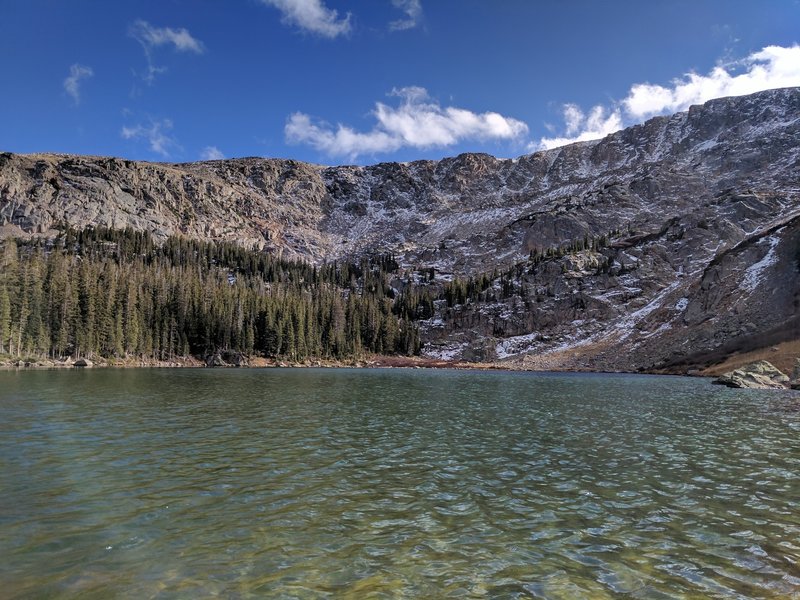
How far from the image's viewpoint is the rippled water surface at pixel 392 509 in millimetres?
9531

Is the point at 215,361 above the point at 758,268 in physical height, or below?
below

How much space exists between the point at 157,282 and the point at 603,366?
381 feet

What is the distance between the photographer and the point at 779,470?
18.4 m

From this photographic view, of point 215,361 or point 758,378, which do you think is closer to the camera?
point 758,378

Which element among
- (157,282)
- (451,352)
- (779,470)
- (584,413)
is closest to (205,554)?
(779,470)

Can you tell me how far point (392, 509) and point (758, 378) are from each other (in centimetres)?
6750

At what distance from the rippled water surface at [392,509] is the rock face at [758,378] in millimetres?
38814

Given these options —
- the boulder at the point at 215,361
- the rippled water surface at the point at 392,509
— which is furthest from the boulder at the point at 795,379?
the boulder at the point at 215,361

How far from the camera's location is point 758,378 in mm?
62406

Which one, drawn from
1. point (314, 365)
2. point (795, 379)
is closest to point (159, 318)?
point (314, 365)

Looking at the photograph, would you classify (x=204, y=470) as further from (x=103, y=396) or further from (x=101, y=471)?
(x=103, y=396)

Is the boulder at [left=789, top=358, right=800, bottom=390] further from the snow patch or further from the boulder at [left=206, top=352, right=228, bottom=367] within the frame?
the boulder at [left=206, top=352, right=228, bottom=367]

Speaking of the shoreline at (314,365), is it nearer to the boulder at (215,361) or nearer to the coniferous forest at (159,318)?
the boulder at (215,361)

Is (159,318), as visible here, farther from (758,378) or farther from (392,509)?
(392,509)
